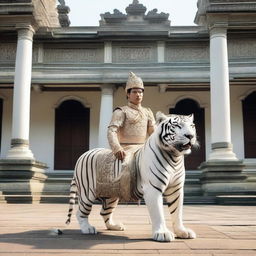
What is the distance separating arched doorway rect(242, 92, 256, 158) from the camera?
16844 millimetres

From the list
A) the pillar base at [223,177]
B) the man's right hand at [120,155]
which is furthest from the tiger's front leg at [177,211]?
the pillar base at [223,177]

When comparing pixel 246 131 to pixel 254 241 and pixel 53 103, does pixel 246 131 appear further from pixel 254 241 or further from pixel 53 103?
pixel 254 241

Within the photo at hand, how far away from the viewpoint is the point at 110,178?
4094mm

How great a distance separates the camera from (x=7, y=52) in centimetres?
1560

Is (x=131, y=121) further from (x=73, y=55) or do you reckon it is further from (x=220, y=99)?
(x=73, y=55)

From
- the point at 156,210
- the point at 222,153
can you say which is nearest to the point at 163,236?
the point at 156,210

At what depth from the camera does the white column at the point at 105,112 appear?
14762 millimetres

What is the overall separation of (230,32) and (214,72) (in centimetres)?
217

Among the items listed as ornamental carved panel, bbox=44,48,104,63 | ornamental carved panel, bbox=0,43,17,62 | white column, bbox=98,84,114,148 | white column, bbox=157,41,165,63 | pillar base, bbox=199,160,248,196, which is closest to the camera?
pillar base, bbox=199,160,248,196

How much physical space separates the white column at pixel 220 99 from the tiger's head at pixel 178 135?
1000 centimetres

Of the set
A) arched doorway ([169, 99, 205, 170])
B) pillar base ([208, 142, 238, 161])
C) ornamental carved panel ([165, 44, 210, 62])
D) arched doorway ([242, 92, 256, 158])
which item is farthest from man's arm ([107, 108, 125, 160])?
arched doorway ([242, 92, 256, 158])

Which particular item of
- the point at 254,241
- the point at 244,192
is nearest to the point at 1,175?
the point at 244,192

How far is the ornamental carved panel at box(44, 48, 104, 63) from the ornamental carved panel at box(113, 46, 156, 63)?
2.00 feet

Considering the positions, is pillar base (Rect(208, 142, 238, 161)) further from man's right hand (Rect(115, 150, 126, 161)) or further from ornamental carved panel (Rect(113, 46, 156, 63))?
man's right hand (Rect(115, 150, 126, 161))
